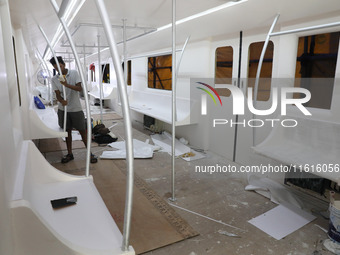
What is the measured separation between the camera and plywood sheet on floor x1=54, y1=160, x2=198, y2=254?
2.38 m

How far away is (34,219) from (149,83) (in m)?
6.01

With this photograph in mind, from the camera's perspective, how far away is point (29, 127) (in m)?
3.90

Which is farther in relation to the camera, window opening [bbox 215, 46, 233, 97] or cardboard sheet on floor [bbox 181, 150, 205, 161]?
cardboard sheet on floor [bbox 181, 150, 205, 161]

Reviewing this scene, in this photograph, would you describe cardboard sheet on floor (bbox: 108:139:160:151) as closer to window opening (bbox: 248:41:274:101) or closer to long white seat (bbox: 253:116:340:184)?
window opening (bbox: 248:41:274:101)

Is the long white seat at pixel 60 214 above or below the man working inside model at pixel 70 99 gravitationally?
below

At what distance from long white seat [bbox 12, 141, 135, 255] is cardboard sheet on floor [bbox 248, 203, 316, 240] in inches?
65.0

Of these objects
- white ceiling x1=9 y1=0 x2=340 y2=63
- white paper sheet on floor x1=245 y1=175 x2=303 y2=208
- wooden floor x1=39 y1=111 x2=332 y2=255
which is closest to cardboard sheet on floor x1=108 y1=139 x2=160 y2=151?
wooden floor x1=39 y1=111 x2=332 y2=255

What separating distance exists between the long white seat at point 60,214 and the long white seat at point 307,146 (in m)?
1.94

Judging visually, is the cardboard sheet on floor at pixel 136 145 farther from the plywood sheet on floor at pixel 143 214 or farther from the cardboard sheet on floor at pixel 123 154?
the plywood sheet on floor at pixel 143 214

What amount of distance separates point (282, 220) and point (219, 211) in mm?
637

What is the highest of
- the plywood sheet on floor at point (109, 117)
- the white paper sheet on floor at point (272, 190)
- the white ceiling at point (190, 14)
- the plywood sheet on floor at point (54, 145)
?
the white ceiling at point (190, 14)

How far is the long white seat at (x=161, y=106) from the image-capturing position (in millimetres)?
4911

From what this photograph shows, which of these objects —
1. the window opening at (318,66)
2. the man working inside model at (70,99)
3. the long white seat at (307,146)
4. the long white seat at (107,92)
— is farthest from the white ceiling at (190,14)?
the long white seat at (107,92)

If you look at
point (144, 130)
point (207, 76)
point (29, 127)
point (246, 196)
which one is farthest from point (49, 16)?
point (144, 130)
